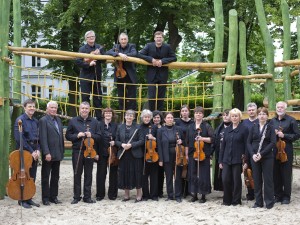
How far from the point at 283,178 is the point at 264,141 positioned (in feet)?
3.03

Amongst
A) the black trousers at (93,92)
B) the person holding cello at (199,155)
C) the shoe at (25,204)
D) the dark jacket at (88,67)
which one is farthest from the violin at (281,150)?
the shoe at (25,204)

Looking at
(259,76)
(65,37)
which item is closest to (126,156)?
(259,76)

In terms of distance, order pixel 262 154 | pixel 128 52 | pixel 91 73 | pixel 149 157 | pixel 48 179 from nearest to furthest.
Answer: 1. pixel 262 154
2. pixel 48 179
3. pixel 149 157
4. pixel 128 52
5. pixel 91 73

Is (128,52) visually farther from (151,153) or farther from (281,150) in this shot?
(281,150)

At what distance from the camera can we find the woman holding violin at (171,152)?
28.3 ft

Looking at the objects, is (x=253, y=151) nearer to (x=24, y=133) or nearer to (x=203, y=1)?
(x=24, y=133)

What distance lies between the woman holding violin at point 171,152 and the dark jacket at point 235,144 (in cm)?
79

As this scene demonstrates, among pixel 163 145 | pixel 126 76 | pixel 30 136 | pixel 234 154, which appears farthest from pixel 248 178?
pixel 30 136

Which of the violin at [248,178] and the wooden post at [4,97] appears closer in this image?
the violin at [248,178]

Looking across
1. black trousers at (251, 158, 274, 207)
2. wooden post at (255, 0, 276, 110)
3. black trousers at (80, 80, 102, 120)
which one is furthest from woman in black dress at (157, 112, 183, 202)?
wooden post at (255, 0, 276, 110)

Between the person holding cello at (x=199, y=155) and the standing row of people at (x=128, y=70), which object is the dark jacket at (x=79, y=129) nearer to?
the standing row of people at (x=128, y=70)

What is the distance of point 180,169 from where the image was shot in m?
8.84

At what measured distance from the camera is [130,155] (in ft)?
28.4

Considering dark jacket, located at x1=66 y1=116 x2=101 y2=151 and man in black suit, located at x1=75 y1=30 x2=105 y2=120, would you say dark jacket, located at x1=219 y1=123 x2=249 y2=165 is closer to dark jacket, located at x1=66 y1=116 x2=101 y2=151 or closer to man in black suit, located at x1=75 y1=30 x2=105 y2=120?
dark jacket, located at x1=66 y1=116 x2=101 y2=151
